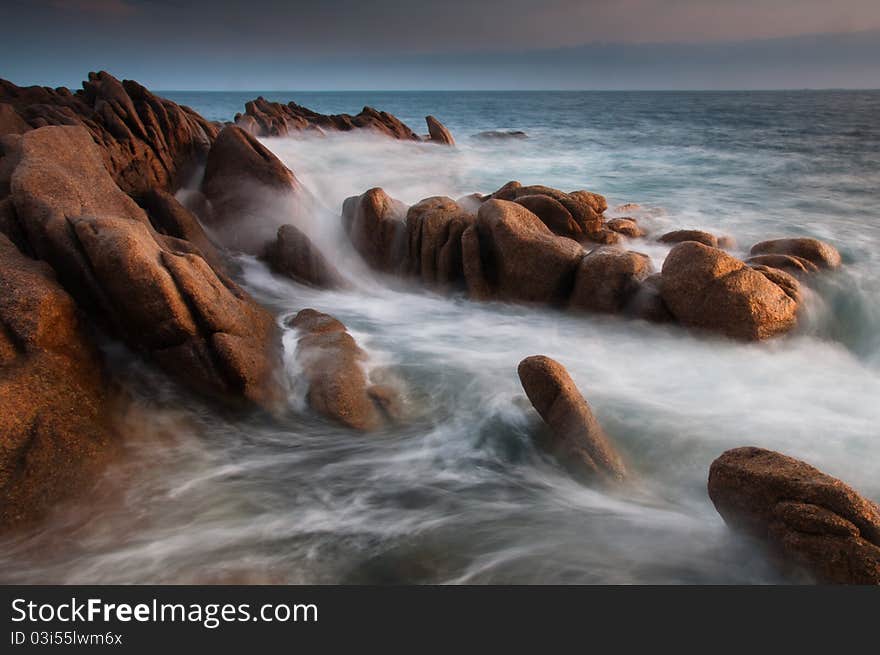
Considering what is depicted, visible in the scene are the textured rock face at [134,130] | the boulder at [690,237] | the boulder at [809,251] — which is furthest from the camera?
the textured rock face at [134,130]

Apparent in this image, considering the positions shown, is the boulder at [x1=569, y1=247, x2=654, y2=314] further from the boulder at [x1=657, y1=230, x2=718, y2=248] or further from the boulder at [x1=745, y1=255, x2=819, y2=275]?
the boulder at [x1=657, y1=230, x2=718, y2=248]

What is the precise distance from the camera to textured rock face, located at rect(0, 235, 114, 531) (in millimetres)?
4059

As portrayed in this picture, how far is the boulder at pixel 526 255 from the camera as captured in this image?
26.8 ft

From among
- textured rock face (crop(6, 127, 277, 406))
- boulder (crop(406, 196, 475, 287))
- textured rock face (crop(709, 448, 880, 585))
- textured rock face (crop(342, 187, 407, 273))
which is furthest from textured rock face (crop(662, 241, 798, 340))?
textured rock face (crop(6, 127, 277, 406))

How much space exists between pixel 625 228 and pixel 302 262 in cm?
651

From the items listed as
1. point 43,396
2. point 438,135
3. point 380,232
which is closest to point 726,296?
point 380,232

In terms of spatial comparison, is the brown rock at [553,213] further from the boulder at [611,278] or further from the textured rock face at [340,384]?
the textured rock face at [340,384]

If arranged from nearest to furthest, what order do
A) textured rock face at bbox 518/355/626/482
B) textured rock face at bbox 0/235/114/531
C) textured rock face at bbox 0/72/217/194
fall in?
1. textured rock face at bbox 0/235/114/531
2. textured rock face at bbox 518/355/626/482
3. textured rock face at bbox 0/72/217/194

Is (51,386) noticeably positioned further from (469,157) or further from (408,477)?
(469,157)

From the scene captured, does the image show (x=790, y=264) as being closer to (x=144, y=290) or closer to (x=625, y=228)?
(x=625, y=228)

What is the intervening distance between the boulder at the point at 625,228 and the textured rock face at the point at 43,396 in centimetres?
944

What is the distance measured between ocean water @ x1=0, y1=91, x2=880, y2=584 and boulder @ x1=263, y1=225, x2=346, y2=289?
0.27 m

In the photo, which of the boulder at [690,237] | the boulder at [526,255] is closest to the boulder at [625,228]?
the boulder at [690,237]

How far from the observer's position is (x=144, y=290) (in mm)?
5051
